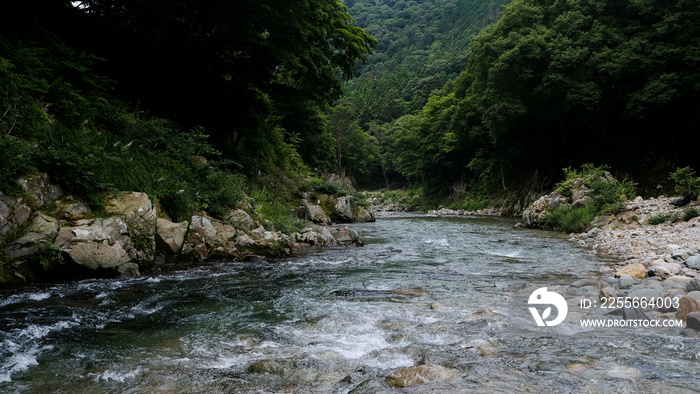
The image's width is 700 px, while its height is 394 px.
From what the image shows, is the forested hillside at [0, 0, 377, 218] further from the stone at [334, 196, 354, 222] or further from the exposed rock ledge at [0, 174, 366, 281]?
the stone at [334, 196, 354, 222]

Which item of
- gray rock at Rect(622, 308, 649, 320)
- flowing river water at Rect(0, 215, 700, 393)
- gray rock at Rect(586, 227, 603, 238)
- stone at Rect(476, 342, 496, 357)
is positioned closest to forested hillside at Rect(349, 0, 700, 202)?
gray rock at Rect(586, 227, 603, 238)

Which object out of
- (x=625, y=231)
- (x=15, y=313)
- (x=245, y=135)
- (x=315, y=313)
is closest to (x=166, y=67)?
(x=245, y=135)

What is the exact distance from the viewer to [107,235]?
6.71 m

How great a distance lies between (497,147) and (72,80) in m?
35.1

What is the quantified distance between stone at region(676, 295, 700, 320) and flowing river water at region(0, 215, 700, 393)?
422 mm

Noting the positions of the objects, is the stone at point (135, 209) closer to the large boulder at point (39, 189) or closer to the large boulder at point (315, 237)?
the large boulder at point (39, 189)

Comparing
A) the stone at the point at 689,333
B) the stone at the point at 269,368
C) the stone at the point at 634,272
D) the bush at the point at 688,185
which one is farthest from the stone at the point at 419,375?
the bush at the point at 688,185

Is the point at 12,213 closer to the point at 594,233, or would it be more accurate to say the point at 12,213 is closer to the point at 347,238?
the point at 347,238

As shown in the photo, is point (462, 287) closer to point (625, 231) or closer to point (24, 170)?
point (24, 170)

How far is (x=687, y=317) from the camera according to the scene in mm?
4059

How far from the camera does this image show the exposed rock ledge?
19.2 ft

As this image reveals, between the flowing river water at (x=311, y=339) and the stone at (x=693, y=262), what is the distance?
6.83 ft

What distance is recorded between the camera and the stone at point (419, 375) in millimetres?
3127

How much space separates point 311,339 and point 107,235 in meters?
4.54
